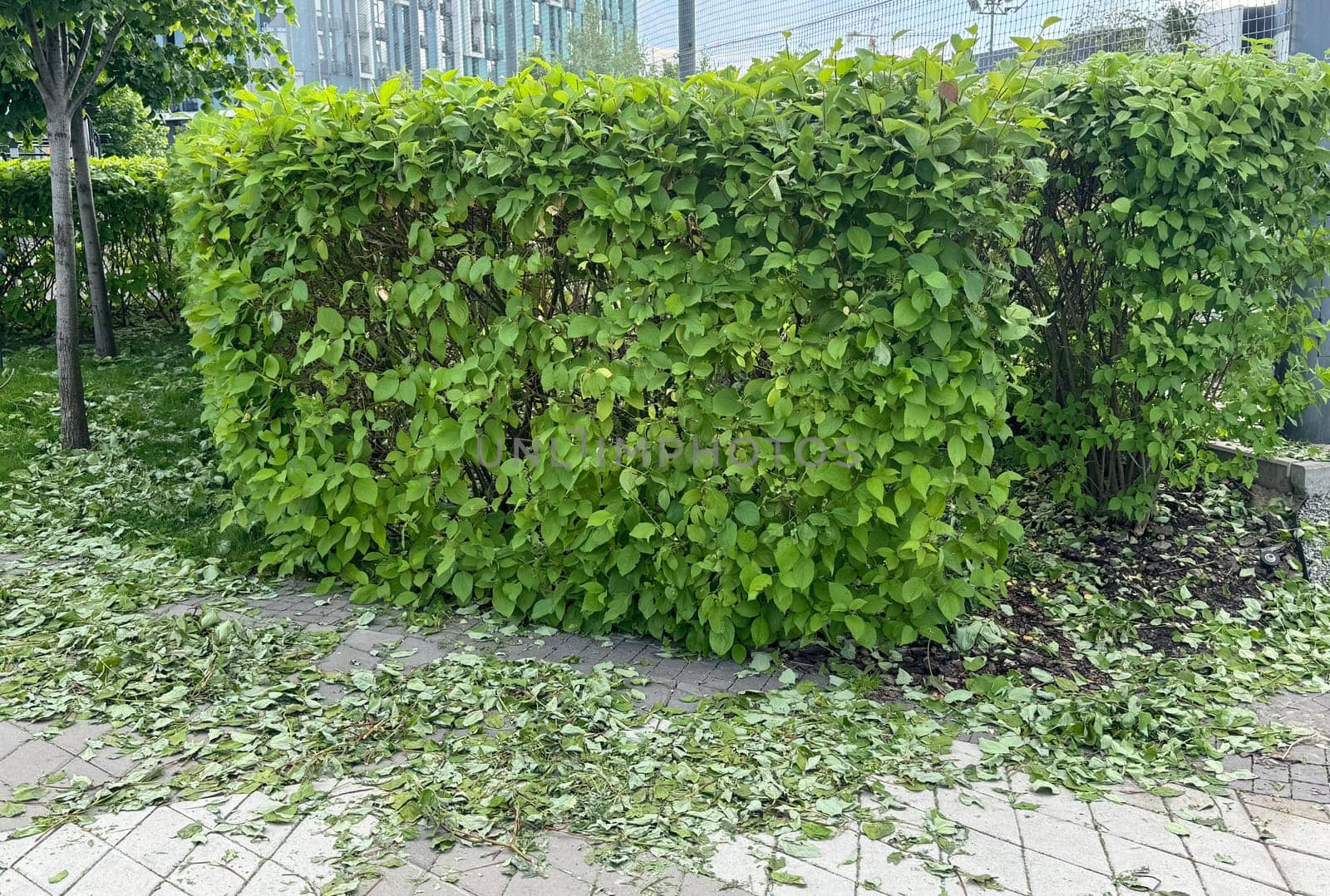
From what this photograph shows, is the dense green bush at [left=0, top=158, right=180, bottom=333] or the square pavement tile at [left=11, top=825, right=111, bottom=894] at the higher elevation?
the dense green bush at [left=0, top=158, right=180, bottom=333]

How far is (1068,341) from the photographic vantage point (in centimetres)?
473

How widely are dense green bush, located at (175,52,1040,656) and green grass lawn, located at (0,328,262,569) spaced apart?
1.11 meters

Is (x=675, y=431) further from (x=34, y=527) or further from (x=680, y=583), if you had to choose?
(x=34, y=527)

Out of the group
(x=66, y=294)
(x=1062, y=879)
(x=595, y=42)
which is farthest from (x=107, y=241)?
(x=595, y=42)

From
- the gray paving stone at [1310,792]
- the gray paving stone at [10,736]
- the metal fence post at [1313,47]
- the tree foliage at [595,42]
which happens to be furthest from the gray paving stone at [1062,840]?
the tree foliage at [595,42]

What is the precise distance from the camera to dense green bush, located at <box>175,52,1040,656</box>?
316 cm

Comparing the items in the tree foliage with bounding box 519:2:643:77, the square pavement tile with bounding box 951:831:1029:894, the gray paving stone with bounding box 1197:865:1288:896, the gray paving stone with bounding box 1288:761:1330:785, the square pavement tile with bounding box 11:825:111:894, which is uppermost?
the tree foliage with bounding box 519:2:643:77

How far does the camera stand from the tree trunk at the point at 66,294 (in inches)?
232

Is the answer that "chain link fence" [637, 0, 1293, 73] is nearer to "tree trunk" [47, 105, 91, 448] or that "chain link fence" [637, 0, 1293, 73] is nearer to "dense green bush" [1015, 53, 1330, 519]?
"dense green bush" [1015, 53, 1330, 519]

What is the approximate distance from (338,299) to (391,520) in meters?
0.91

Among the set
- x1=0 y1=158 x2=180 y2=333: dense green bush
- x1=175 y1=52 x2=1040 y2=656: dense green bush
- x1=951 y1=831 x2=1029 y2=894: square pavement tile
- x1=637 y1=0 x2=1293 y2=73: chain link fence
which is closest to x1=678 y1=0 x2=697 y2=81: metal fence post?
x1=637 y1=0 x2=1293 y2=73: chain link fence

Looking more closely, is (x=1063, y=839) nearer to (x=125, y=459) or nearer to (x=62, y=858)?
(x=62, y=858)

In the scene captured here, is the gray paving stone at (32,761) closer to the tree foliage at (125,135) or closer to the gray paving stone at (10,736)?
the gray paving stone at (10,736)

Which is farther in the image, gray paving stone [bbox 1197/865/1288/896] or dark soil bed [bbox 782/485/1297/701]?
dark soil bed [bbox 782/485/1297/701]
